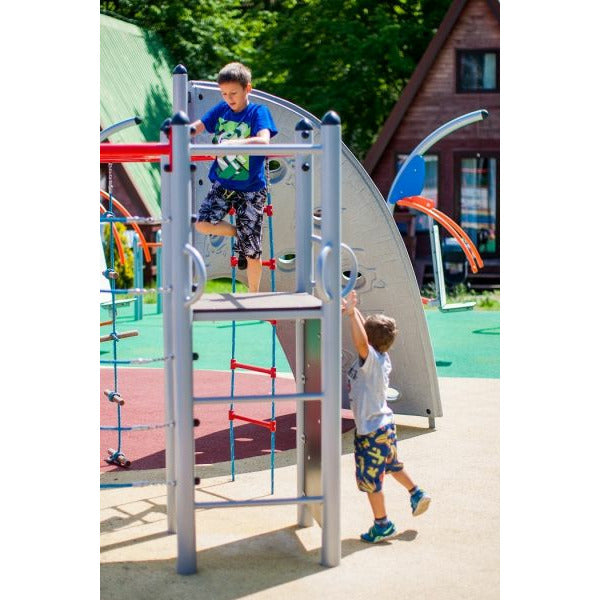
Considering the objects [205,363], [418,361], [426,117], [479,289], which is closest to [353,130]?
[426,117]

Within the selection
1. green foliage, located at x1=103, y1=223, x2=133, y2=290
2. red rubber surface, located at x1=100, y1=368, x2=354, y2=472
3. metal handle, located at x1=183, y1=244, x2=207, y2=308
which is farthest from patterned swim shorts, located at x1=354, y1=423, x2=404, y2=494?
green foliage, located at x1=103, y1=223, x2=133, y2=290

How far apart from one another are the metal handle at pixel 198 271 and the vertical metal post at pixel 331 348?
0.65 meters

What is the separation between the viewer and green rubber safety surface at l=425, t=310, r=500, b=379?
11227 millimetres

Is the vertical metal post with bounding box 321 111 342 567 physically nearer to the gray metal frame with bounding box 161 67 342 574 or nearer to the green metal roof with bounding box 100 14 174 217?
the gray metal frame with bounding box 161 67 342 574

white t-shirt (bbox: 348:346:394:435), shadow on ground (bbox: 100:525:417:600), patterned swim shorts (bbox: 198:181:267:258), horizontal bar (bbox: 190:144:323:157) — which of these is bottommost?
shadow on ground (bbox: 100:525:417:600)

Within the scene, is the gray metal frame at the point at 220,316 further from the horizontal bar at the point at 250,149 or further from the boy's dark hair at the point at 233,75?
the boy's dark hair at the point at 233,75

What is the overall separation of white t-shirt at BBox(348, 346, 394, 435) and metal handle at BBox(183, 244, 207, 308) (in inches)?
40.4

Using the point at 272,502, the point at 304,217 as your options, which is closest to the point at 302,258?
the point at 304,217

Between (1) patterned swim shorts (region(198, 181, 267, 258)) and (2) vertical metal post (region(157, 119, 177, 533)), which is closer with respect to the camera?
(2) vertical metal post (region(157, 119, 177, 533))

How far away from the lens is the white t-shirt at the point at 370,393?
5.48 m

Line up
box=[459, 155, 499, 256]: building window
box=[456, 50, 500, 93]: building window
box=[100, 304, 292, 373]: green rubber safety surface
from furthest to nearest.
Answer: box=[459, 155, 499, 256]: building window
box=[456, 50, 500, 93]: building window
box=[100, 304, 292, 373]: green rubber safety surface

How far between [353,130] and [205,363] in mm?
15351

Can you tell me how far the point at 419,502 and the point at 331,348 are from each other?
44.4 inches

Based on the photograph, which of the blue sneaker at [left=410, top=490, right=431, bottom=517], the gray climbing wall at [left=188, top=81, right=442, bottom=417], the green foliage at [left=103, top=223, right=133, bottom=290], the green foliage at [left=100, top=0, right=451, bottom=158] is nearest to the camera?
the blue sneaker at [left=410, top=490, right=431, bottom=517]
